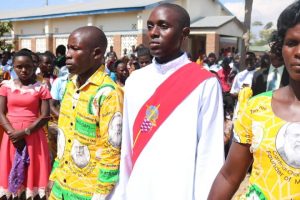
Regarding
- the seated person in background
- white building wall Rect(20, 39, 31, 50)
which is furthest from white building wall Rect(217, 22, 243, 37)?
the seated person in background

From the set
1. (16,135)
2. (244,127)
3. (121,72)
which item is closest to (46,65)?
(121,72)

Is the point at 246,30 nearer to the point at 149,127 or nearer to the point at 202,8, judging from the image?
the point at 149,127

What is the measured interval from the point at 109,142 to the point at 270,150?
107cm

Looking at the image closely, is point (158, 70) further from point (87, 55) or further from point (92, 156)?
point (92, 156)

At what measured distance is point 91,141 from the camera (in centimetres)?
244

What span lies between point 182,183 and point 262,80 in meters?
3.44

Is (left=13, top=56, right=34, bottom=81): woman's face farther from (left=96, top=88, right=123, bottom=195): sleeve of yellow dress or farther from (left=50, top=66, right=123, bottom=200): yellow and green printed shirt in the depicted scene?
(left=96, top=88, right=123, bottom=195): sleeve of yellow dress

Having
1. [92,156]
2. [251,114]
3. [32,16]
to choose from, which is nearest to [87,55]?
[92,156]

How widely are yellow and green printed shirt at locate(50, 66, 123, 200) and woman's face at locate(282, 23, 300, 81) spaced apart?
1137 mm

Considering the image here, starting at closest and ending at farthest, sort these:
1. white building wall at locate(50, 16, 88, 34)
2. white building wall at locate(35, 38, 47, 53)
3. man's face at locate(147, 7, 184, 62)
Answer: man's face at locate(147, 7, 184, 62), white building wall at locate(50, 16, 88, 34), white building wall at locate(35, 38, 47, 53)

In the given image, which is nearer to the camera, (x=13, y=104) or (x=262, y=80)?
(x=13, y=104)

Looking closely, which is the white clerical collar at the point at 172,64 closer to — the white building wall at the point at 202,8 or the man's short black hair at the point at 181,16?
the man's short black hair at the point at 181,16

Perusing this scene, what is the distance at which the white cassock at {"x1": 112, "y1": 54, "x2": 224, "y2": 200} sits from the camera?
2.17 metres

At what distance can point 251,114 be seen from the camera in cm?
162
